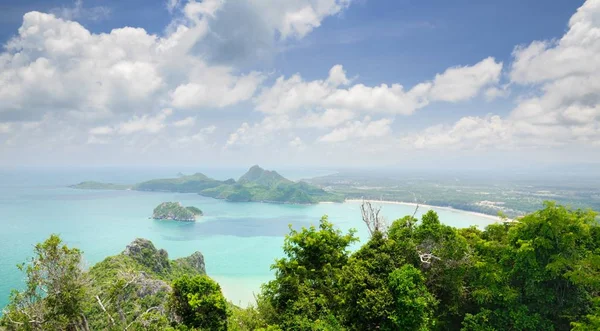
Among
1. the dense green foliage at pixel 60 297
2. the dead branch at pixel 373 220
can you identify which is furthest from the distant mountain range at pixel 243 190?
the dense green foliage at pixel 60 297

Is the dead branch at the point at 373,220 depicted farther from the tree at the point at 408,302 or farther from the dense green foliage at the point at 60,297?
the dense green foliage at the point at 60,297

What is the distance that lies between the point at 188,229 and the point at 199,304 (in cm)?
8149

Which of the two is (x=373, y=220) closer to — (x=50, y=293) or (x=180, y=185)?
(x=50, y=293)

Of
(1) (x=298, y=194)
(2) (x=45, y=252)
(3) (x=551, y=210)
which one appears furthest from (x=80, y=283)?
(1) (x=298, y=194)

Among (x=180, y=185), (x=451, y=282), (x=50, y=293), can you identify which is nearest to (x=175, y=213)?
(x=180, y=185)

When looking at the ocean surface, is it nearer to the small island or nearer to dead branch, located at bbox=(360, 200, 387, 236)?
the small island

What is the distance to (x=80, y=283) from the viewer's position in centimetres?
884

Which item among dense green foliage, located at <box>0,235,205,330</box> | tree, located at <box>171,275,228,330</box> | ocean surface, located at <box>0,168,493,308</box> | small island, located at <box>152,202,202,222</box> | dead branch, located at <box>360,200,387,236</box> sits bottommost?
ocean surface, located at <box>0,168,493,308</box>

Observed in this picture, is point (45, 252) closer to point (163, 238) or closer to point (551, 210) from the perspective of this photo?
point (551, 210)

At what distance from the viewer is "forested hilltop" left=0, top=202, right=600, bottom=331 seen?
8711 mm

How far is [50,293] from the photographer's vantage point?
8648mm

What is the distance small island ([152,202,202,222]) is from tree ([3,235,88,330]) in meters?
92.2

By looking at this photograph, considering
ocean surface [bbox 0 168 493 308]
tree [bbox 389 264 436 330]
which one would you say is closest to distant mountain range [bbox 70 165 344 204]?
ocean surface [bbox 0 168 493 308]

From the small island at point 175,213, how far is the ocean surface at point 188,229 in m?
3.62
